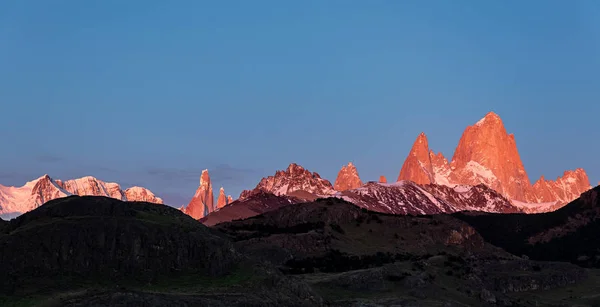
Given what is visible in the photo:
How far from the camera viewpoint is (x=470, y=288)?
636 feet

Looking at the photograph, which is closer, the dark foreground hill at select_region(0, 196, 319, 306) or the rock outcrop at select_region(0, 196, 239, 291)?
the dark foreground hill at select_region(0, 196, 319, 306)

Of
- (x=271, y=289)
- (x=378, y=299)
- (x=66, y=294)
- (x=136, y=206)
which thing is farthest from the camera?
(x=378, y=299)

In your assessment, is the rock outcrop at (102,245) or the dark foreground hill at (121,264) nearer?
the dark foreground hill at (121,264)

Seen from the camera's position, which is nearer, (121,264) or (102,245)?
(121,264)

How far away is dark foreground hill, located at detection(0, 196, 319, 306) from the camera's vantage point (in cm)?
12151

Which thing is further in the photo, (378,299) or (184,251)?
(378,299)

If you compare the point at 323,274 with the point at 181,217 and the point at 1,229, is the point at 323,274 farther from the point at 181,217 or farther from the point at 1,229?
the point at 1,229

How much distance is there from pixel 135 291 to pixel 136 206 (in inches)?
1629

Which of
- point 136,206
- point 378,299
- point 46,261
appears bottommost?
point 378,299

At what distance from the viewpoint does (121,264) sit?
13325cm

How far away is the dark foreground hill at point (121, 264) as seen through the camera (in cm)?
12151

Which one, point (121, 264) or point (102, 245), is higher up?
point (102, 245)

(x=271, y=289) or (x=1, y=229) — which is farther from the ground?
(x=1, y=229)

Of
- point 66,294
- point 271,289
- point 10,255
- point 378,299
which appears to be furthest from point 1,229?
point 378,299
